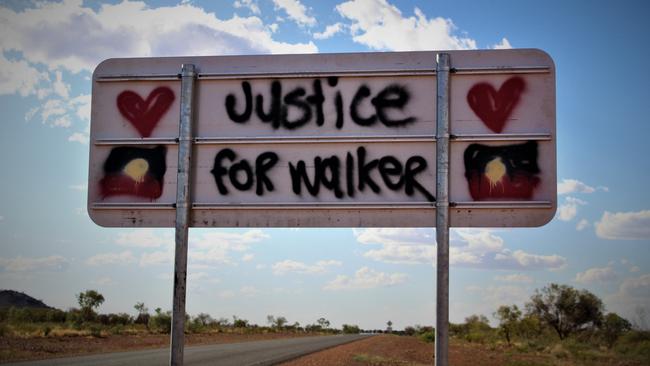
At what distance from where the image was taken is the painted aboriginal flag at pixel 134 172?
254 inches

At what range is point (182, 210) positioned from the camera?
A: 6.26 meters

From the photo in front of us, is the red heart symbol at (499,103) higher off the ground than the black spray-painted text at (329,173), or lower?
higher

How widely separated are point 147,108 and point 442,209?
9.57 ft

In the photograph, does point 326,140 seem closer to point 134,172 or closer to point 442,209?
point 442,209

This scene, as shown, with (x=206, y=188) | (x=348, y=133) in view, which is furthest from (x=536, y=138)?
(x=206, y=188)

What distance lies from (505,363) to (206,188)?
20595 mm

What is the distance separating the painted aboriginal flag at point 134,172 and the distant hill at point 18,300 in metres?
90.1

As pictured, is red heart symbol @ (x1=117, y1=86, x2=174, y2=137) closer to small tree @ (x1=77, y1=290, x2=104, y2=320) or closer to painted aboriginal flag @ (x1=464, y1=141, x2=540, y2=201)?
painted aboriginal flag @ (x1=464, y1=141, x2=540, y2=201)

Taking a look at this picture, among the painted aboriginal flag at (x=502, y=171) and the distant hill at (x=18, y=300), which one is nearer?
the painted aboriginal flag at (x=502, y=171)

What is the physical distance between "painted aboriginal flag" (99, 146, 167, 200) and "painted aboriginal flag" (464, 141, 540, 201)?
9.36ft

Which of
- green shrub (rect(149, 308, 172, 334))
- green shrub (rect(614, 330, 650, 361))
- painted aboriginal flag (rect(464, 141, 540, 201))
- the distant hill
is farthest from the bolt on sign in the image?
the distant hill

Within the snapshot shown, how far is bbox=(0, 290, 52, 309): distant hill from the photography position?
293ft

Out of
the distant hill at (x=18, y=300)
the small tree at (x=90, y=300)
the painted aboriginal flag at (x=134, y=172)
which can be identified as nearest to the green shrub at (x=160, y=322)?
the small tree at (x=90, y=300)

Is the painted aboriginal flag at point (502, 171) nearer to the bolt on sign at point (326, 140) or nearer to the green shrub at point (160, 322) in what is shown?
the bolt on sign at point (326, 140)
